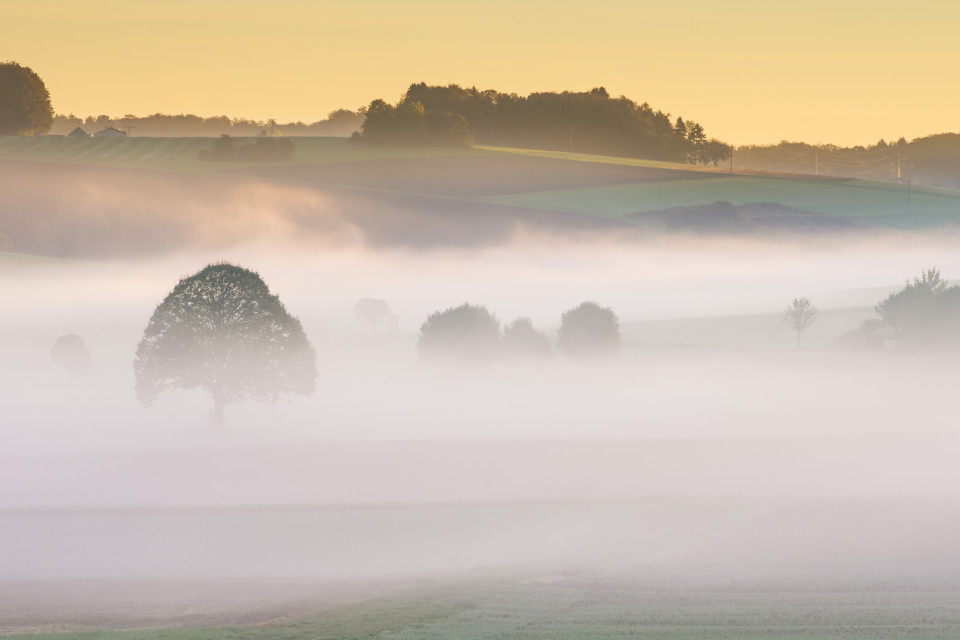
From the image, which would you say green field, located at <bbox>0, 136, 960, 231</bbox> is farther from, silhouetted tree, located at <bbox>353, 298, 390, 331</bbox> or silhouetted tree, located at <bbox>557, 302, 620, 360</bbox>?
silhouetted tree, located at <bbox>557, 302, 620, 360</bbox>

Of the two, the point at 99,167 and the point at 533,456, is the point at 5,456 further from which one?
the point at 99,167

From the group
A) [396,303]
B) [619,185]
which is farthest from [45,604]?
[619,185]

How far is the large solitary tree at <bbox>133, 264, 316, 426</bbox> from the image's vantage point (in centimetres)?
4869

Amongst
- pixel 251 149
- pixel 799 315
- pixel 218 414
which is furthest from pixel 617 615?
pixel 251 149

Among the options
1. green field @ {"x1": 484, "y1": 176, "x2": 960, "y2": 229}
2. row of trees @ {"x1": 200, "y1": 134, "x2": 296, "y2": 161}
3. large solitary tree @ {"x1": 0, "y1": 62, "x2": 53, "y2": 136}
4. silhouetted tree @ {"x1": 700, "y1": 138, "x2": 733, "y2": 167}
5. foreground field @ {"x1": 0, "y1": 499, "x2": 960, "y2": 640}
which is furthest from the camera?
silhouetted tree @ {"x1": 700, "y1": 138, "x2": 733, "y2": 167}

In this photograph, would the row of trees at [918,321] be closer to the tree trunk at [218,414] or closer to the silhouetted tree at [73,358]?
the tree trunk at [218,414]

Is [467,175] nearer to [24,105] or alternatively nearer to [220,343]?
[24,105]

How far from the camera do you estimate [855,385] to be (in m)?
63.3

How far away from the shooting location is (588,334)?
7125 centimetres

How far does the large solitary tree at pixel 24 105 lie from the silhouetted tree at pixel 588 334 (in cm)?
6027

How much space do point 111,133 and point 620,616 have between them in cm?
10793

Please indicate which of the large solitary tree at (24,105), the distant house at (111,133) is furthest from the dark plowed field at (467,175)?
the large solitary tree at (24,105)

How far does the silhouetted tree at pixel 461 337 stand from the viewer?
227 ft

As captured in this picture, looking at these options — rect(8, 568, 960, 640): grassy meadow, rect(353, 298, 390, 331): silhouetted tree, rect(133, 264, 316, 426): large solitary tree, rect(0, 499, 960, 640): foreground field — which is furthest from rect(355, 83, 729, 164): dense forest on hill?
rect(8, 568, 960, 640): grassy meadow
